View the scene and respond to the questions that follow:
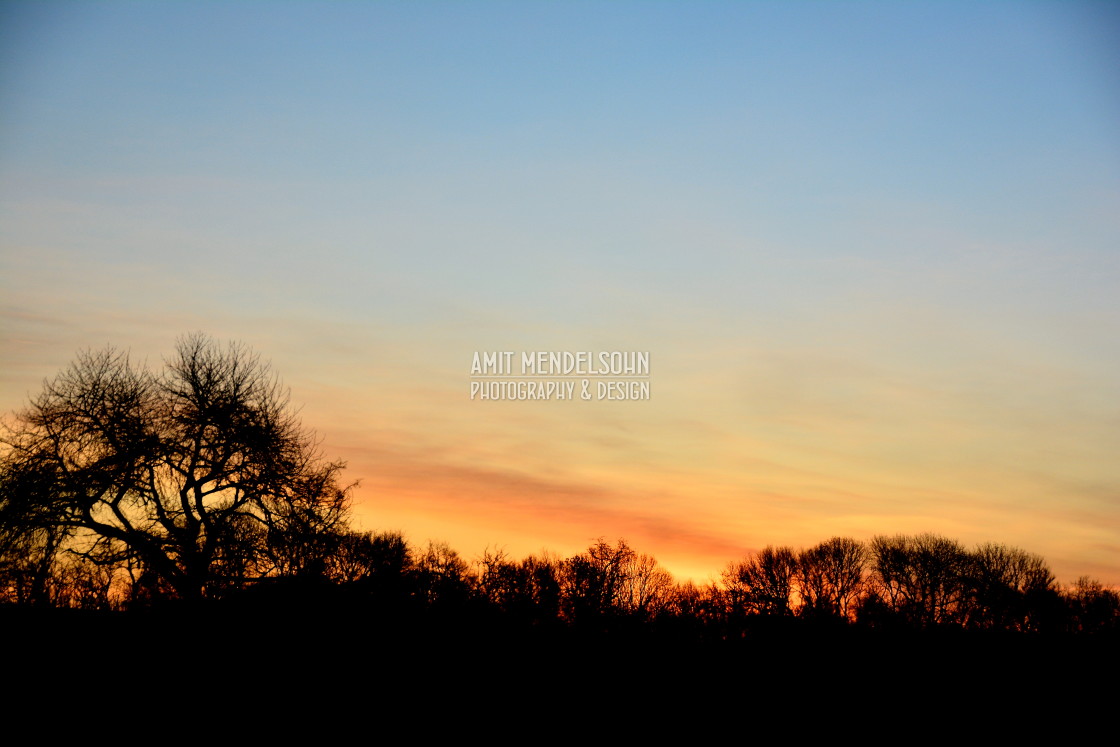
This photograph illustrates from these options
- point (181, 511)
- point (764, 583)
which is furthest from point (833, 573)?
point (181, 511)

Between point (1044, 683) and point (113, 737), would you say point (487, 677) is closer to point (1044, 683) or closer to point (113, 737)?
point (113, 737)

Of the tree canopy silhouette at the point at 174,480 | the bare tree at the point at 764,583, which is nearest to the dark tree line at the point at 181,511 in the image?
the tree canopy silhouette at the point at 174,480

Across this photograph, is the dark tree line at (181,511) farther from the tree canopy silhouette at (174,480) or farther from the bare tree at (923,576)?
the bare tree at (923,576)

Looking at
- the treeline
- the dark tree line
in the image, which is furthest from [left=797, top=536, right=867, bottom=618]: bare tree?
the dark tree line

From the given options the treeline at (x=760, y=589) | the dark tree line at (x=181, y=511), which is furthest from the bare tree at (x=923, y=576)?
the dark tree line at (x=181, y=511)

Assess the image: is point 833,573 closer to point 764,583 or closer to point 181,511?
point 764,583

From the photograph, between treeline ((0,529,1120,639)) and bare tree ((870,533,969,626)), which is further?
bare tree ((870,533,969,626))

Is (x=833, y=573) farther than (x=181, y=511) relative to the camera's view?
Yes

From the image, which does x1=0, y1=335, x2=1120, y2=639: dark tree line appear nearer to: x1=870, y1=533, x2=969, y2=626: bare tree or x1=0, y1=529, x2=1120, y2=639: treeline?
x1=0, y1=529, x2=1120, y2=639: treeline

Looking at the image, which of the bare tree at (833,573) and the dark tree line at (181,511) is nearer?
the dark tree line at (181,511)

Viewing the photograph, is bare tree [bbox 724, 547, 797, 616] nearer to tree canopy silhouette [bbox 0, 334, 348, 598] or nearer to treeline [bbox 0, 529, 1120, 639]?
treeline [bbox 0, 529, 1120, 639]

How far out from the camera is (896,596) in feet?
285

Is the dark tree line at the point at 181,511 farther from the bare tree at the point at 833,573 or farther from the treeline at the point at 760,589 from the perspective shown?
the bare tree at the point at 833,573

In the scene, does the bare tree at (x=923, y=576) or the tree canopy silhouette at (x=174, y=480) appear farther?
the bare tree at (x=923, y=576)
